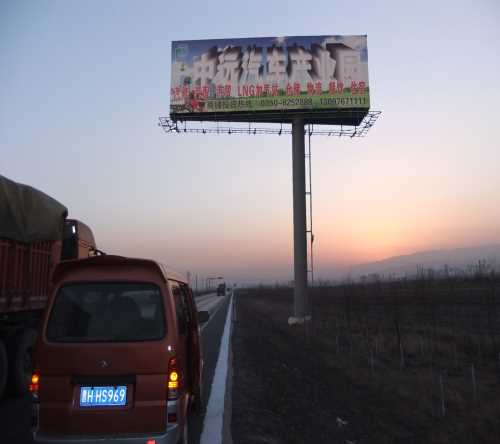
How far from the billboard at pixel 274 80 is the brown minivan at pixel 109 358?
23450 mm

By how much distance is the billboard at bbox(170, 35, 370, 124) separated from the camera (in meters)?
27.1

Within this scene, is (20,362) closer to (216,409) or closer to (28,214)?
(28,214)

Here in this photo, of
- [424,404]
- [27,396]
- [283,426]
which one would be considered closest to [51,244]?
[27,396]

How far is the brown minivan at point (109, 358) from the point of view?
176 inches

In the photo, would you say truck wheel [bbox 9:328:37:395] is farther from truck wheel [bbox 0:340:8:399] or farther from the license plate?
the license plate

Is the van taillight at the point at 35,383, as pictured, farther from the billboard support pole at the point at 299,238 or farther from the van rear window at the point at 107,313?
the billboard support pole at the point at 299,238

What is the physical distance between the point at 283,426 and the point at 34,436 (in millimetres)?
3833

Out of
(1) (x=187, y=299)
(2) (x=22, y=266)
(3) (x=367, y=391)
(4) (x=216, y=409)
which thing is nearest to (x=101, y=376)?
(1) (x=187, y=299)

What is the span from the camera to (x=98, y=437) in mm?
4426

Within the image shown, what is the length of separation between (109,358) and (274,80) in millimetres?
24846

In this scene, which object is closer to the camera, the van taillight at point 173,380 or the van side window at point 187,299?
the van taillight at point 173,380

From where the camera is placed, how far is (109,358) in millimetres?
4543

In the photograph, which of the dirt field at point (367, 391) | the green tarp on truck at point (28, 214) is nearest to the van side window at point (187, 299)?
the dirt field at point (367, 391)

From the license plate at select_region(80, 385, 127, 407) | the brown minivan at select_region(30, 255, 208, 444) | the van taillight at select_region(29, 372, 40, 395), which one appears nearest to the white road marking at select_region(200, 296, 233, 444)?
the brown minivan at select_region(30, 255, 208, 444)
